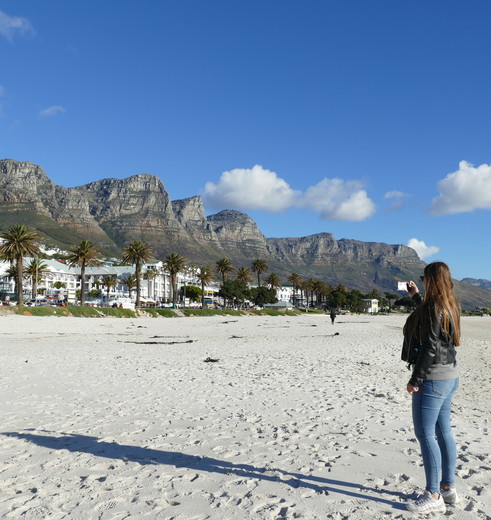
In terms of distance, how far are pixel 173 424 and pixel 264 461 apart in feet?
8.49

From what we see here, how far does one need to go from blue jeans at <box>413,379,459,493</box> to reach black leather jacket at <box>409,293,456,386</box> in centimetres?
16

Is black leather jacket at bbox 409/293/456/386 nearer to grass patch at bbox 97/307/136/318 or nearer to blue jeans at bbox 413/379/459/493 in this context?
blue jeans at bbox 413/379/459/493

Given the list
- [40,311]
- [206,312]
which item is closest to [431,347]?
[40,311]

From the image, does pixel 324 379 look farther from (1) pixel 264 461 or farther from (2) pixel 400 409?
(1) pixel 264 461

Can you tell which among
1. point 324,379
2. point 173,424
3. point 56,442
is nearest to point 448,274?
point 173,424

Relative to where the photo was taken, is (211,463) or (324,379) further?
(324,379)

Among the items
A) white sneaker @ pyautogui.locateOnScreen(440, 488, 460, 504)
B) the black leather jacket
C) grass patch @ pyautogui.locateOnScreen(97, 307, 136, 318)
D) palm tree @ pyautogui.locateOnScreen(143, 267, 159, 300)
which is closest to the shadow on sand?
white sneaker @ pyautogui.locateOnScreen(440, 488, 460, 504)

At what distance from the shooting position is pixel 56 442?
7.05m

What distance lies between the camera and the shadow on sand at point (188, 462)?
17.1 feet

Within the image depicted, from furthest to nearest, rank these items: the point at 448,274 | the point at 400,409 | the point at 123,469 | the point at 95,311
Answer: the point at 95,311
the point at 400,409
the point at 123,469
the point at 448,274

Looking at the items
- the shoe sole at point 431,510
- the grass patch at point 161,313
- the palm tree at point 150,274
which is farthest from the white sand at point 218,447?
the palm tree at point 150,274

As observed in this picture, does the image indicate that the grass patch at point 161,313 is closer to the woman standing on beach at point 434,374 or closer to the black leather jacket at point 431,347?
the woman standing on beach at point 434,374

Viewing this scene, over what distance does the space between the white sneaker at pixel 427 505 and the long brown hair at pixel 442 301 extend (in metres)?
1.61

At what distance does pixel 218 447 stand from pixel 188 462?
30.2 inches
